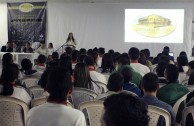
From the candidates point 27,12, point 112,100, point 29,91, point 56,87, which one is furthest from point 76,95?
point 27,12

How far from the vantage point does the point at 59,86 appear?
91.4 inches

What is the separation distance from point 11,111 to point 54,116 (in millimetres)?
1216

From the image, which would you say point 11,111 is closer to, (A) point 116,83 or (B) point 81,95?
(B) point 81,95

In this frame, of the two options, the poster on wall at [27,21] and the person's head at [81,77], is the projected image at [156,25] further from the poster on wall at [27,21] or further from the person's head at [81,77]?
the person's head at [81,77]

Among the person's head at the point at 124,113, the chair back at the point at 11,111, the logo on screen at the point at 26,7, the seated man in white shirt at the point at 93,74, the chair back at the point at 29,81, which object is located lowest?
the chair back at the point at 11,111

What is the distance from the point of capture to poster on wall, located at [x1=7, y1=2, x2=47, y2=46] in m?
13.4

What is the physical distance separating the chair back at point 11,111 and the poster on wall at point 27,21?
10220 mm

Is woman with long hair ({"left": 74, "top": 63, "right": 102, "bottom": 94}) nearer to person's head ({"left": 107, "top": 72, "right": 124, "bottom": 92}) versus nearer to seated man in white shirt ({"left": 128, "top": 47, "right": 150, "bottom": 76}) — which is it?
person's head ({"left": 107, "top": 72, "right": 124, "bottom": 92})

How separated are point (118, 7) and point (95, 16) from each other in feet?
3.19

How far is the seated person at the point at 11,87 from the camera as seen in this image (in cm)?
355

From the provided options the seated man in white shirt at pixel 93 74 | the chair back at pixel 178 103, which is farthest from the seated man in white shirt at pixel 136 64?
the chair back at pixel 178 103

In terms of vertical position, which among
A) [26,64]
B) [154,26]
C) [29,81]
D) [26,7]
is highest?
[26,7]

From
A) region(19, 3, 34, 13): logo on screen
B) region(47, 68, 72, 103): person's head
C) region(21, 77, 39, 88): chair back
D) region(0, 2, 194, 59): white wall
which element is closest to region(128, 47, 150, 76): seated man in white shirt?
region(21, 77, 39, 88): chair back

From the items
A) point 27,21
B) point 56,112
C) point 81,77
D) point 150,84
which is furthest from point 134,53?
point 27,21
